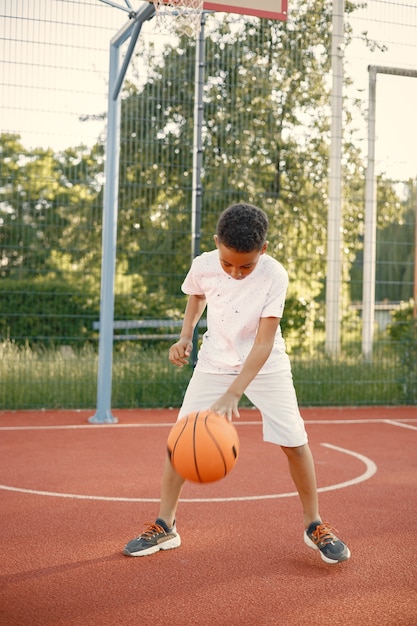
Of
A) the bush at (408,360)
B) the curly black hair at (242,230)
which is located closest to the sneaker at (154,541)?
the curly black hair at (242,230)

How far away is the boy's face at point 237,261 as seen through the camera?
329cm

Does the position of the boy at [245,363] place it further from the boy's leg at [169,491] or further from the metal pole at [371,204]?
the metal pole at [371,204]

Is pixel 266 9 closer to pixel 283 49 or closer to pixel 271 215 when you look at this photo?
pixel 283 49

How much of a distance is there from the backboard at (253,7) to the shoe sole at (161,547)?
4417 mm

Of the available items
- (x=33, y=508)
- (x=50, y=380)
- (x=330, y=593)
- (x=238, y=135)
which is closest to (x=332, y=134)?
(x=238, y=135)

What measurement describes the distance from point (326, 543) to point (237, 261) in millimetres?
1248

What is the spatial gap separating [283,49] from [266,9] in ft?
7.15

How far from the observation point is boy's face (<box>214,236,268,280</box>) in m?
3.29

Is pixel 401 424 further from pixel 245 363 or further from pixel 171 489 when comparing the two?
pixel 245 363

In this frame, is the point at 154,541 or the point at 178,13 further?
the point at 178,13

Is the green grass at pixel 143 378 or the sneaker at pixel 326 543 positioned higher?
the green grass at pixel 143 378

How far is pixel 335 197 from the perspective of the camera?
385 inches

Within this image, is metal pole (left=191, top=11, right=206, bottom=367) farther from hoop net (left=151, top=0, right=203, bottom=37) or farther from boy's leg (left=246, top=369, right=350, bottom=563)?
boy's leg (left=246, top=369, right=350, bottom=563)

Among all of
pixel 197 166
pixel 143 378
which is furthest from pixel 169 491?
pixel 197 166
